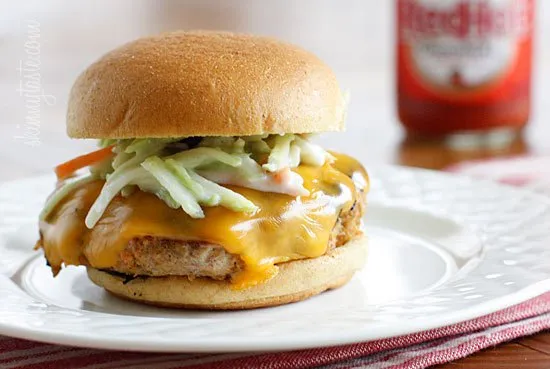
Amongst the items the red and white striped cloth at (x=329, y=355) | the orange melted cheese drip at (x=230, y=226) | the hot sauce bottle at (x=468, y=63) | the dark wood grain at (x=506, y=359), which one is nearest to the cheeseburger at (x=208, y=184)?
the orange melted cheese drip at (x=230, y=226)

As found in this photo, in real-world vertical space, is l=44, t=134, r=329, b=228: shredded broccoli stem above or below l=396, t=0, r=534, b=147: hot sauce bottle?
above

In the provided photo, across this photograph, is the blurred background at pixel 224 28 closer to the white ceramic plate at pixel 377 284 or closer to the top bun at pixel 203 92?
the white ceramic plate at pixel 377 284

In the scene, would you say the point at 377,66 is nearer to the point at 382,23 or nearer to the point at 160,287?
the point at 382,23

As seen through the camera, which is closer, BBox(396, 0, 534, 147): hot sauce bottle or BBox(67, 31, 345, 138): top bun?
BBox(67, 31, 345, 138): top bun

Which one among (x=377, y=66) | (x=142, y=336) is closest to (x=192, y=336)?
(x=142, y=336)

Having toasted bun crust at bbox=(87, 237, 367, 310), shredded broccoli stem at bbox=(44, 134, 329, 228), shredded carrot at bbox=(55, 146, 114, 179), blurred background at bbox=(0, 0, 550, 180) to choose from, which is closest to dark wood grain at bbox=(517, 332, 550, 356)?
toasted bun crust at bbox=(87, 237, 367, 310)

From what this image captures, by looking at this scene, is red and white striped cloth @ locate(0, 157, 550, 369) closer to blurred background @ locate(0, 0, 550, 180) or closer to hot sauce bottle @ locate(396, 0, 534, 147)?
hot sauce bottle @ locate(396, 0, 534, 147)

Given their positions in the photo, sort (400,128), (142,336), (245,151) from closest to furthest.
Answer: (142,336) < (245,151) < (400,128)
